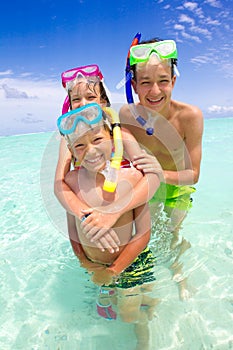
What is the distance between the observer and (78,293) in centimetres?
280

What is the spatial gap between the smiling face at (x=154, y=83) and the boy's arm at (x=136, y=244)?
0.89 metres

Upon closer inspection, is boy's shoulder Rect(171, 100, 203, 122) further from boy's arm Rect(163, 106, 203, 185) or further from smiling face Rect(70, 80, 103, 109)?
smiling face Rect(70, 80, 103, 109)

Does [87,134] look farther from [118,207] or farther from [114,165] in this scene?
[118,207]

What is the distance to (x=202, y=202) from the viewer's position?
4.89 m

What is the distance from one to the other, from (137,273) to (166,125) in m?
1.34

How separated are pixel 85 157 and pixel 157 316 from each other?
1.48 meters

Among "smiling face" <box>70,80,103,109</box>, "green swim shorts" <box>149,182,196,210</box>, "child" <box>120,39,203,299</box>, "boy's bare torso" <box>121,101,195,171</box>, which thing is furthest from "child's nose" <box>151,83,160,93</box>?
"green swim shorts" <box>149,182,196,210</box>

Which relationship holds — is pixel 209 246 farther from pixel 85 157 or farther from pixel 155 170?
pixel 85 157

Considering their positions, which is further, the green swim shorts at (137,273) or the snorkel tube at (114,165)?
the green swim shorts at (137,273)

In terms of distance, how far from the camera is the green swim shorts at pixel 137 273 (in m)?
2.24

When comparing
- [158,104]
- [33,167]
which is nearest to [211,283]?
[158,104]

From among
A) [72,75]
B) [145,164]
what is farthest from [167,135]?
[72,75]

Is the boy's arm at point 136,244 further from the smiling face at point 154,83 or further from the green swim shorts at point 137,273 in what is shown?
the smiling face at point 154,83

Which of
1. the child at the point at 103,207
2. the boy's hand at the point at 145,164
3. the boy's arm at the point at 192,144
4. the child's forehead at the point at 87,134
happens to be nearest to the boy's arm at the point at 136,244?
the child at the point at 103,207
